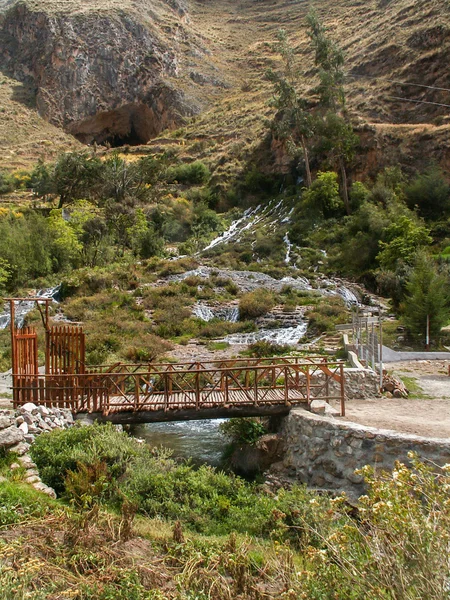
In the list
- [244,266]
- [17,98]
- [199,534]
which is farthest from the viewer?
[17,98]

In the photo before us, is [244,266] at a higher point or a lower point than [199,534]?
higher

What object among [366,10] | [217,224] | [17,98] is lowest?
[217,224]

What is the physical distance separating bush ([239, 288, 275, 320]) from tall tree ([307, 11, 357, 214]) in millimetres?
16319

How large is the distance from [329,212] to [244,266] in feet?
31.1

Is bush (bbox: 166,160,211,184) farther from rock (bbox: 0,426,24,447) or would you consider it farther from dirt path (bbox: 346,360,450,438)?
rock (bbox: 0,426,24,447)

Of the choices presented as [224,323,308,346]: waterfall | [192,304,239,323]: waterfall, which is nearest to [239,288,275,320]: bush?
[192,304,239,323]: waterfall

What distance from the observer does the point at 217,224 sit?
44.0 metres

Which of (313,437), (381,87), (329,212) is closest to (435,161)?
(329,212)

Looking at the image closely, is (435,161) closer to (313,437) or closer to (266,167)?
(266,167)

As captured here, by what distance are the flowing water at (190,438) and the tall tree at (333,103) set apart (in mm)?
29154

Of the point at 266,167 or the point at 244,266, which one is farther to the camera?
the point at 266,167

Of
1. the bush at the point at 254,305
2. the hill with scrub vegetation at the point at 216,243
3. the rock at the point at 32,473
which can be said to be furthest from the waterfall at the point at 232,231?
the rock at the point at 32,473

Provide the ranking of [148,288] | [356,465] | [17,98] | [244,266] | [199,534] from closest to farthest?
[199,534]
[356,465]
[148,288]
[244,266]
[17,98]

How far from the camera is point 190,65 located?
7856cm
